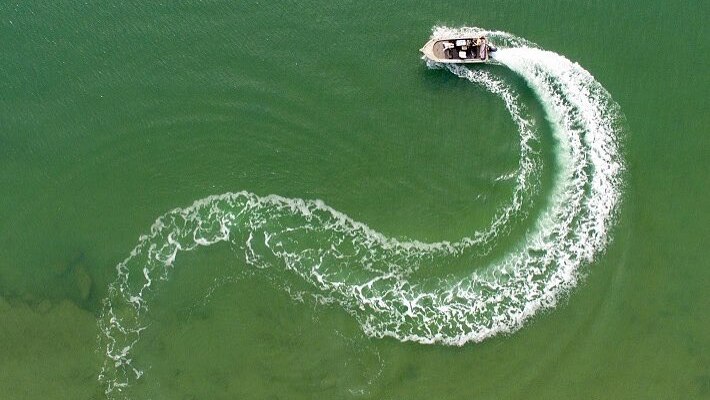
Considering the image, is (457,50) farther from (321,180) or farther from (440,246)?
(440,246)

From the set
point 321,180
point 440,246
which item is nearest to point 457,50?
point 321,180

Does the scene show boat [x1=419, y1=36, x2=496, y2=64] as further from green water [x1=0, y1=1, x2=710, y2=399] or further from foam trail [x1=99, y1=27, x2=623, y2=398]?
green water [x1=0, y1=1, x2=710, y2=399]

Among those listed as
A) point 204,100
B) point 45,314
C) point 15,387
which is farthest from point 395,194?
point 15,387

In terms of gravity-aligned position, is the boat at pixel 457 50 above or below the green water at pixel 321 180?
above

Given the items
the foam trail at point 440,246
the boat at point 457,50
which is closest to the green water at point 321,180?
the foam trail at point 440,246

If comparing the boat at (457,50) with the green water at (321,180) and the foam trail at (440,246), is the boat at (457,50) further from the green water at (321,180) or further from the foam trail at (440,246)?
the green water at (321,180)

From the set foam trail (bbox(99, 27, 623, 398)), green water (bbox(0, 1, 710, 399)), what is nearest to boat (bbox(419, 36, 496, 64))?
foam trail (bbox(99, 27, 623, 398))
